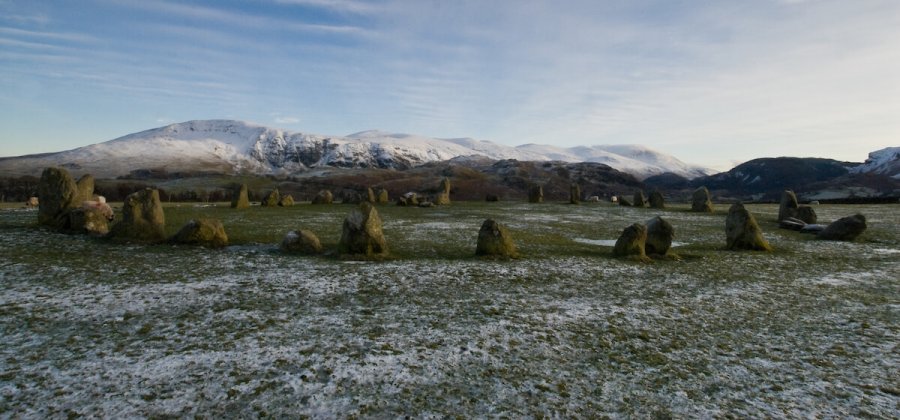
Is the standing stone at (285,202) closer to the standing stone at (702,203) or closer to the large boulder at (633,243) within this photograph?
the large boulder at (633,243)

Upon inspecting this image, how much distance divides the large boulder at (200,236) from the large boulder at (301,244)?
312 centimetres

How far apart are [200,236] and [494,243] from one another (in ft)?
41.5

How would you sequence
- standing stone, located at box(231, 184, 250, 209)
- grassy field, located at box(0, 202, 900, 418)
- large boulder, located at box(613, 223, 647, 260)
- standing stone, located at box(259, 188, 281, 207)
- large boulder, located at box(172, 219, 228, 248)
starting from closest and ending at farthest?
grassy field, located at box(0, 202, 900, 418)
large boulder, located at box(613, 223, 647, 260)
large boulder, located at box(172, 219, 228, 248)
standing stone, located at box(231, 184, 250, 209)
standing stone, located at box(259, 188, 281, 207)

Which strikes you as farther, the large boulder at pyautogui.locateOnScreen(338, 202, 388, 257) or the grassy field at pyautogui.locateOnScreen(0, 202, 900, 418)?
the large boulder at pyautogui.locateOnScreen(338, 202, 388, 257)

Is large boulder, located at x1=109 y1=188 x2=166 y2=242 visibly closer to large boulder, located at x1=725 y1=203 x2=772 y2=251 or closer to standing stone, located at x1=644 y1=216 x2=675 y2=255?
standing stone, located at x1=644 y1=216 x2=675 y2=255

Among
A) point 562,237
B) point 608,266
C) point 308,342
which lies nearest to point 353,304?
point 308,342

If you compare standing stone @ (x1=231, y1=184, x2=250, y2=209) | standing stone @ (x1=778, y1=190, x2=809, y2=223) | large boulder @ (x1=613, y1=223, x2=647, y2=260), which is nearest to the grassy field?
large boulder @ (x1=613, y1=223, x2=647, y2=260)

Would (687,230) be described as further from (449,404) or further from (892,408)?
(449,404)

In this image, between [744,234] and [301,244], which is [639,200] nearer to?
[744,234]

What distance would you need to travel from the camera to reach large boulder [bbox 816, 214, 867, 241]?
23312 millimetres

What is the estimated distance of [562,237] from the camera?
25.6 meters

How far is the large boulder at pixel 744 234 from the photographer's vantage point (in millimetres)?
20750

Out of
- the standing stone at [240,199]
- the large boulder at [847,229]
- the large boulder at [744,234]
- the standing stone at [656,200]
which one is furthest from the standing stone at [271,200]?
the large boulder at [847,229]

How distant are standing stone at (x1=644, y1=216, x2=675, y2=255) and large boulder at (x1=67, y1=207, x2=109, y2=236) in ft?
79.8
